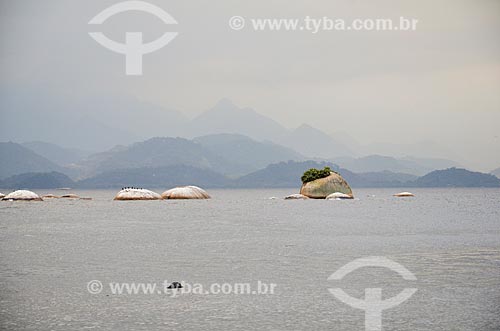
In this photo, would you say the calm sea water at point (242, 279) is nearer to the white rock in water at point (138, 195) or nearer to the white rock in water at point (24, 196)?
the white rock in water at point (138, 195)

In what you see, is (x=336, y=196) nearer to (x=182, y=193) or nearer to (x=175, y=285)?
(x=182, y=193)

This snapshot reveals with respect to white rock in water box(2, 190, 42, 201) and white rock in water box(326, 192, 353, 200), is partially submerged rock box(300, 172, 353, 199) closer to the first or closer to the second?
white rock in water box(326, 192, 353, 200)

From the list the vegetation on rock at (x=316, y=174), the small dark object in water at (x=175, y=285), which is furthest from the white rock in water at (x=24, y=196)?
the small dark object in water at (x=175, y=285)

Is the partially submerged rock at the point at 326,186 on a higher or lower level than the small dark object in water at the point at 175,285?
higher

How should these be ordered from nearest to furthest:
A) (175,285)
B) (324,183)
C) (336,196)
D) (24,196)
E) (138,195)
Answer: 1. (175,285)
2. (324,183)
3. (336,196)
4. (138,195)
5. (24,196)

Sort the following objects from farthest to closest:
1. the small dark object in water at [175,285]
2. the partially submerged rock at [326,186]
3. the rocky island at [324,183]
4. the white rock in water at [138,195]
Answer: the white rock in water at [138,195]
the partially submerged rock at [326,186]
the rocky island at [324,183]
the small dark object in water at [175,285]

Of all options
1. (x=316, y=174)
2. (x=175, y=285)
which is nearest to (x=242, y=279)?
(x=175, y=285)

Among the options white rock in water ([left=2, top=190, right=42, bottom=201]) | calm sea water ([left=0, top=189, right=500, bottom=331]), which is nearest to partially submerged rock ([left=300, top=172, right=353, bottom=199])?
white rock in water ([left=2, top=190, right=42, bottom=201])

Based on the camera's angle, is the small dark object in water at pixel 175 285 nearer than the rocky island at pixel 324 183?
Yes

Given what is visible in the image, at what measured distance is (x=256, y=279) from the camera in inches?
613


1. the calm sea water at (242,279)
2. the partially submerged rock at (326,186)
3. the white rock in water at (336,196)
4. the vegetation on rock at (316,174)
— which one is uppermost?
the vegetation on rock at (316,174)

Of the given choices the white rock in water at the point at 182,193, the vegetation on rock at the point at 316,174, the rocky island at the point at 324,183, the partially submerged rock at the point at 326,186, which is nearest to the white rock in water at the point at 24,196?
the white rock in water at the point at 182,193

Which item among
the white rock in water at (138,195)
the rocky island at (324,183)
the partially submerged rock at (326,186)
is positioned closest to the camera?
the rocky island at (324,183)

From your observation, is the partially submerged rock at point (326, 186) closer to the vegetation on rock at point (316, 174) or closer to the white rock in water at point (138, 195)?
the vegetation on rock at point (316, 174)
